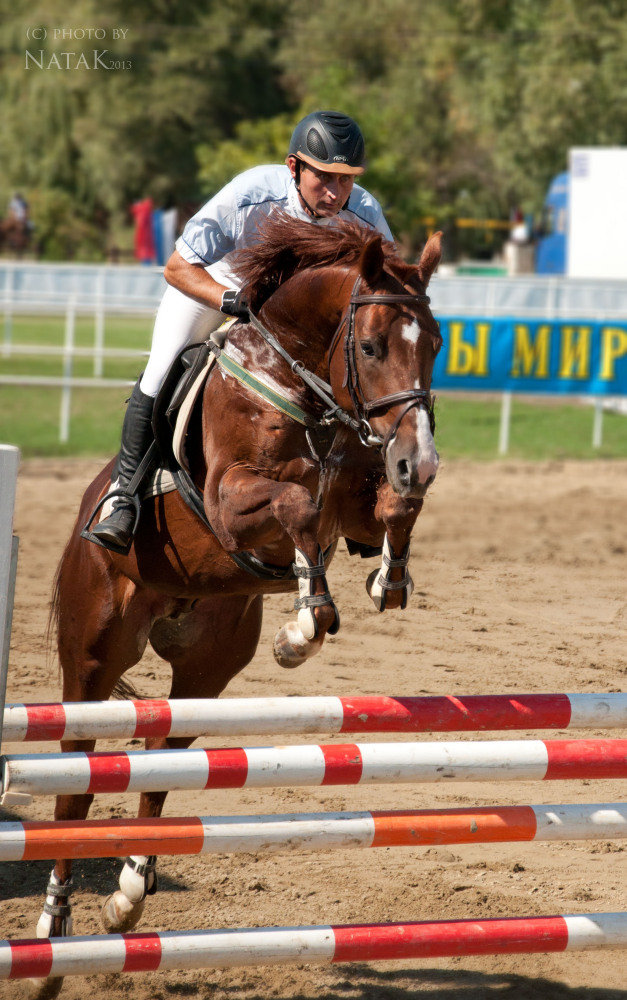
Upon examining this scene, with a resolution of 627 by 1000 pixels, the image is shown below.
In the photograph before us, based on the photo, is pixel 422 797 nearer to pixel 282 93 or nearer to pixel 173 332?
pixel 173 332

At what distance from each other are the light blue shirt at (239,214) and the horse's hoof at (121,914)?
77.9 inches

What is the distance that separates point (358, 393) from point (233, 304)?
58cm

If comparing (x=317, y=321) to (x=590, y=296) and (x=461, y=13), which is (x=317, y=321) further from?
(x=461, y=13)

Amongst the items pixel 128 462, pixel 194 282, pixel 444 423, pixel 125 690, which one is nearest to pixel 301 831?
pixel 128 462

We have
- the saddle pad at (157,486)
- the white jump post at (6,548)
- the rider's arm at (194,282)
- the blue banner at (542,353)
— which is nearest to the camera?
the white jump post at (6,548)

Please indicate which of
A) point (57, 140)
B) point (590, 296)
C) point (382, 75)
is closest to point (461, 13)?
point (382, 75)

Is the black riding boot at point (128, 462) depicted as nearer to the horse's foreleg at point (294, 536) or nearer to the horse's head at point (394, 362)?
the horse's foreleg at point (294, 536)

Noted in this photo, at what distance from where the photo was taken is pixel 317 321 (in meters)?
3.29

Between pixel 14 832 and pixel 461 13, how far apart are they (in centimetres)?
3165

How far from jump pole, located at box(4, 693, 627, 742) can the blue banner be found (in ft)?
28.0

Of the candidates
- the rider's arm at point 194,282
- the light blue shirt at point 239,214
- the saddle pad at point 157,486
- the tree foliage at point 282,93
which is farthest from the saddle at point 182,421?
the tree foliage at point 282,93

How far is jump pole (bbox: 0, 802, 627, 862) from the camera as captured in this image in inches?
101

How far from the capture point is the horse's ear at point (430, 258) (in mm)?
3102

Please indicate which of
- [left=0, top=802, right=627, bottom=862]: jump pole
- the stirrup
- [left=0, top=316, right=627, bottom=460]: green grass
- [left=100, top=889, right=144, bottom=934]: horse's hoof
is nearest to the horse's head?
[left=0, top=802, right=627, bottom=862]: jump pole
